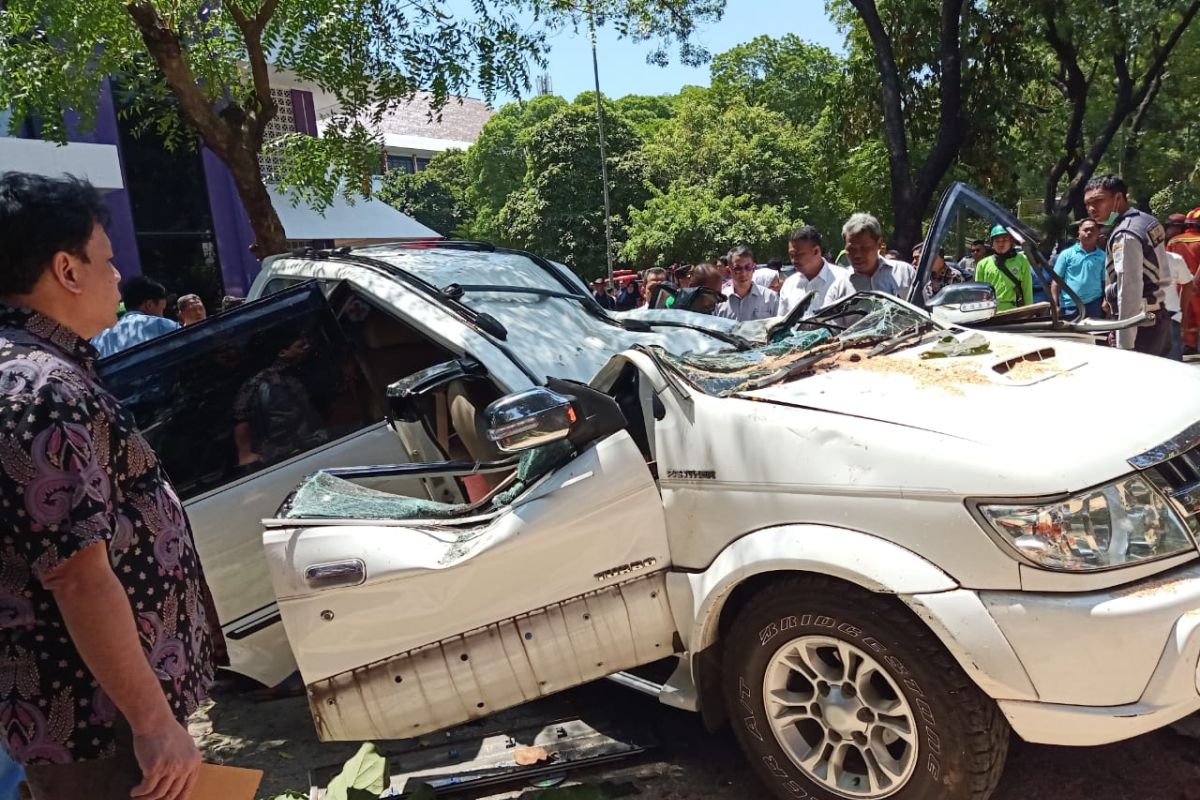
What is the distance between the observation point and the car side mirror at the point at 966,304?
11.7 ft

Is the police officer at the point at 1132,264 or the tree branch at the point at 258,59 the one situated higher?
the tree branch at the point at 258,59

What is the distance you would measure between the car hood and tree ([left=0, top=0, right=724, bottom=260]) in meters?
6.09

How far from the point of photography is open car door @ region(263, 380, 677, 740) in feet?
8.70

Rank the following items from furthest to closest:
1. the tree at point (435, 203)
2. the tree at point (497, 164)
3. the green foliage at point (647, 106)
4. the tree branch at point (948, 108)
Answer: the green foliage at point (647, 106) → the tree at point (435, 203) → the tree at point (497, 164) → the tree branch at point (948, 108)

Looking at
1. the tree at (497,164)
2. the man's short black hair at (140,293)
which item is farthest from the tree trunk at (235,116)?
the tree at (497,164)

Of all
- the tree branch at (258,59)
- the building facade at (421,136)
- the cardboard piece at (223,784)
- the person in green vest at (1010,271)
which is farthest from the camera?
the building facade at (421,136)

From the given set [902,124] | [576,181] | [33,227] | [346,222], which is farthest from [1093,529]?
[576,181]

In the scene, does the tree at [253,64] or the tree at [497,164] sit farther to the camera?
the tree at [497,164]

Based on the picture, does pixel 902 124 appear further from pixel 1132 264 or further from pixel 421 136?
pixel 421 136

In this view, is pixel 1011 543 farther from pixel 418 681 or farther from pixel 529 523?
pixel 418 681

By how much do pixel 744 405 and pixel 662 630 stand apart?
0.78m

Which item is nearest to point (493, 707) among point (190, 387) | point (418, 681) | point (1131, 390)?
point (418, 681)

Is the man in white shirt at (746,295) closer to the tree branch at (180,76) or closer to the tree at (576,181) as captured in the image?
the tree branch at (180,76)

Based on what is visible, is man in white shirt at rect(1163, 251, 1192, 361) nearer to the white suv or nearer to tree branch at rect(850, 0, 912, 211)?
Answer: the white suv
